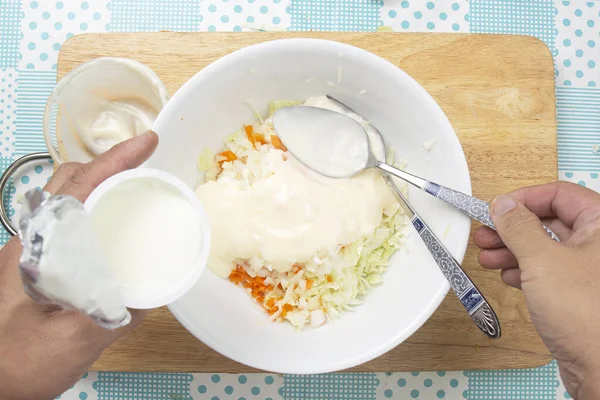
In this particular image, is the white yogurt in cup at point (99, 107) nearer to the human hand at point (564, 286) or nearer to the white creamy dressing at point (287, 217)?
the white creamy dressing at point (287, 217)

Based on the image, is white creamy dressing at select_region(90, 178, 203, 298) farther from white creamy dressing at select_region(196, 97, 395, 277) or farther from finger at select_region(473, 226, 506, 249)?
finger at select_region(473, 226, 506, 249)

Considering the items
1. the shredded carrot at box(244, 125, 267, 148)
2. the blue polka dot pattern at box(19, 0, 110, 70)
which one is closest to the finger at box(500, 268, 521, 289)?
the shredded carrot at box(244, 125, 267, 148)

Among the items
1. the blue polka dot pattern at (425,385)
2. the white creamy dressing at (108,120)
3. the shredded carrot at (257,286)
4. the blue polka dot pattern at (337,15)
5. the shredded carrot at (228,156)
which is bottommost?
the blue polka dot pattern at (425,385)

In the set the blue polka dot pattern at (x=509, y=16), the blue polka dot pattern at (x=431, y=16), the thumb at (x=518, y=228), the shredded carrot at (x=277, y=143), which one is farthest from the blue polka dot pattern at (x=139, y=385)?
the blue polka dot pattern at (x=509, y=16)

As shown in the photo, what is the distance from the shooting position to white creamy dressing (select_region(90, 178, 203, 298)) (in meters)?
0.99

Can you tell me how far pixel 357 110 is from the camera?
54.6 inches

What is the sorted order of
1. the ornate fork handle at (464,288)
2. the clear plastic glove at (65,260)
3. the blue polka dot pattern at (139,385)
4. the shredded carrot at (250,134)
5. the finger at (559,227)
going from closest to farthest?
the clear plastic glove at (65,260), the ornate fork handle at (464,288), the finger at (559,227), the shredded carrot at (250,134), the blue polka dot pattern at (139,385)

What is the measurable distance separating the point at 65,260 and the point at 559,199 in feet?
3.30

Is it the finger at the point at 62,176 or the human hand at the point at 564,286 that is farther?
the finger at the point at 62,176

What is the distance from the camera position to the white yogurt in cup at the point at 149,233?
3.22ft

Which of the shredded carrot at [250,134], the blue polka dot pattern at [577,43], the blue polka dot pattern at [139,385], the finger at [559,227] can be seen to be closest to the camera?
the finger at [559,227]

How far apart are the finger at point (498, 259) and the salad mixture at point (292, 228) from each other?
0.65 ft

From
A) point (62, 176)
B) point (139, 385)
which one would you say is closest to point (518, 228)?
point (62, 176)

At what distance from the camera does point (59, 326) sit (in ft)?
3.50
